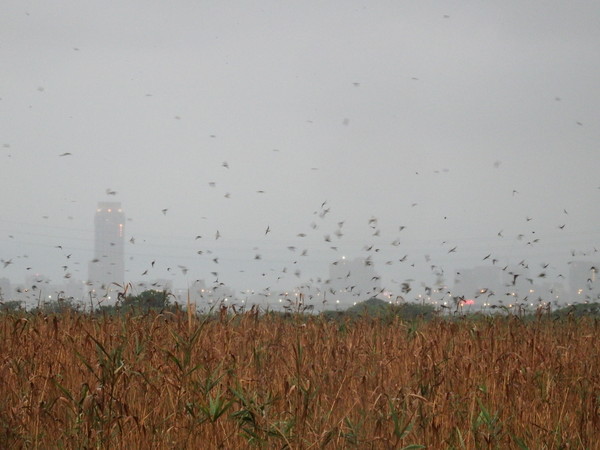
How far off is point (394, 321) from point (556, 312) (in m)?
5.54

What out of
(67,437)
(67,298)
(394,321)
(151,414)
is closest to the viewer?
(67,437)

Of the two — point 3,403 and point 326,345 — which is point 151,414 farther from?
point 326,345

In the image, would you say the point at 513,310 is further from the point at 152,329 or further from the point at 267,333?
the point at 152,329

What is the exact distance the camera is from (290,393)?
576 cm

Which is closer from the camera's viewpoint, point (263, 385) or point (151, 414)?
point (151, 414)

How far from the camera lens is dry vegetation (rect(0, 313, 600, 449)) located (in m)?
4.97

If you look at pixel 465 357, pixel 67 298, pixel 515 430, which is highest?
pixel 67 298

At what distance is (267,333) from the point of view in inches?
375

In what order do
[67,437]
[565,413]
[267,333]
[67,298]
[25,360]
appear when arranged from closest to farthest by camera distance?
[67,437] < [565,413] < [25,360] < [267,333] < [67,298]

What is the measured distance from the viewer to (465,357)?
7.83 m

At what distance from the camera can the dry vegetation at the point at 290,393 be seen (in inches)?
196

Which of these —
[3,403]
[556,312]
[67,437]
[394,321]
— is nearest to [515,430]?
[67,437]

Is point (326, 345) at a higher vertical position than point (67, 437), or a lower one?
higher

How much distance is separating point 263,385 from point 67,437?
179cm
